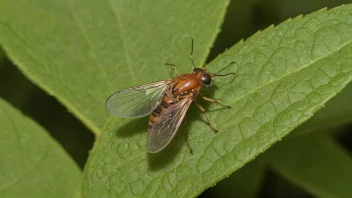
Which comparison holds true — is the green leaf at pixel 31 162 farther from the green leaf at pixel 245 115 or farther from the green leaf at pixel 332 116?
the green leaf at pixel 332 116

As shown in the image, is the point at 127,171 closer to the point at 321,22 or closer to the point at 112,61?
the point at 112,61

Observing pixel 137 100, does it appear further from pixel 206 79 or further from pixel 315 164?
pixel 315 164

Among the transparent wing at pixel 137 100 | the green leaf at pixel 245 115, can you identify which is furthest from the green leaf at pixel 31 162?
the transparent wing at pixel 137 100

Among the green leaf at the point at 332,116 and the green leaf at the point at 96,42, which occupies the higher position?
the green leaf at the point at 96,42

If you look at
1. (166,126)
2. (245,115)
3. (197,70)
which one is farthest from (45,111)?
(245,115)

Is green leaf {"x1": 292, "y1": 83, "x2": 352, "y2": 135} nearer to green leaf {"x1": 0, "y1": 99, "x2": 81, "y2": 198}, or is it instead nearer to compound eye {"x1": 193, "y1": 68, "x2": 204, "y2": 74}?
compound eye {"x1": 193, "y1": 68, "x2": 204, "y2": 74}
